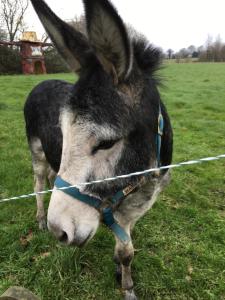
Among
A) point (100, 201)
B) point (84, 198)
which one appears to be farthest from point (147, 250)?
point (84, 198)

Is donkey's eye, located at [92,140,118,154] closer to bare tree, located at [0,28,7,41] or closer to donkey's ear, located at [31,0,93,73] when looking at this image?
donkey's ear, located at [31,0,93,73]

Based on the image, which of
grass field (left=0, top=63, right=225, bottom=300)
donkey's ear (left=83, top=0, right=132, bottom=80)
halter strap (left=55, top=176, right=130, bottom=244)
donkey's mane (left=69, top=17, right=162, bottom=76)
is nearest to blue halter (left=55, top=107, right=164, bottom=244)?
halter strap (left=55, top=176, right=130, bottom=244)

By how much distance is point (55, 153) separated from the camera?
3.35m

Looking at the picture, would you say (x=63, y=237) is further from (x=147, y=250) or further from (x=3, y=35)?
(x=3, y=35)

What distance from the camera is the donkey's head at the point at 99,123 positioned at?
73.8 inches

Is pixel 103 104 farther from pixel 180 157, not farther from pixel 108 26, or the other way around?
pixel 180 157

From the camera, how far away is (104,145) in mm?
1938

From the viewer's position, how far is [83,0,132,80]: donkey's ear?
1.67 metres

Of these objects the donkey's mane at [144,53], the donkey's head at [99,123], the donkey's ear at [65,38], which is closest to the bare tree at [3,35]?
the donkey's ear at [65,38]

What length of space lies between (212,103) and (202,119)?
9.48ft

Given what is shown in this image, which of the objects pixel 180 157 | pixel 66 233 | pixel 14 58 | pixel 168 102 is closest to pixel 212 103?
pixel 168 102

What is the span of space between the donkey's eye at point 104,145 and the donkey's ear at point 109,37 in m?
0.43

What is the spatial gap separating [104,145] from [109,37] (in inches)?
26.0

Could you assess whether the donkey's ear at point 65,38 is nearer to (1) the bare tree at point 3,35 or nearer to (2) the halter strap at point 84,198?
(2) the halter strap at point 84,198
